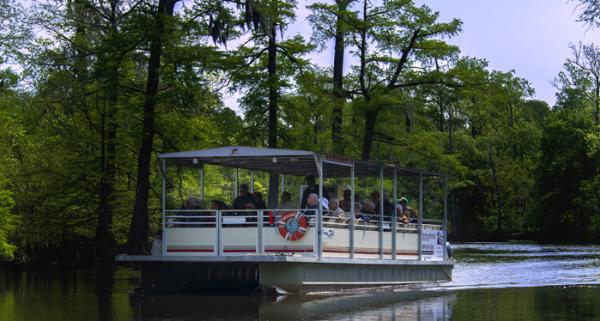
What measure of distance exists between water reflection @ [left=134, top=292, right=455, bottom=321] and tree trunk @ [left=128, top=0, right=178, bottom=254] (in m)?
6.84

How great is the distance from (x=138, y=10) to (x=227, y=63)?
529 centimetres

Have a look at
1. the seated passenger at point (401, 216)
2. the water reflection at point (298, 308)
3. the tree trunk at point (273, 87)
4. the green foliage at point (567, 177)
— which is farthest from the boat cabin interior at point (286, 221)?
the green foliage at point (567, 177)

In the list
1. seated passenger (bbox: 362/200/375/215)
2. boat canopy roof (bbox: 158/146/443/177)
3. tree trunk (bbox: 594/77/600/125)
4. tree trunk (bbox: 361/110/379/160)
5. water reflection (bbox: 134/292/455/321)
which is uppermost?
tree trunk (bbox: 594/77/600/125)

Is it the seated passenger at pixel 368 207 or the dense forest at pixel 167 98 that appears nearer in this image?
the seated passenger at pixel 368 207

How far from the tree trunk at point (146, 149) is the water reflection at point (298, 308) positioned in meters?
6.84

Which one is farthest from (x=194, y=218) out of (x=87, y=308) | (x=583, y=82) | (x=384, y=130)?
(x=583, y=82)

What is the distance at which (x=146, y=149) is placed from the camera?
31.0m

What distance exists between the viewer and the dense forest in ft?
104

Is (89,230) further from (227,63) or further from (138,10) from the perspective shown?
(138,10)

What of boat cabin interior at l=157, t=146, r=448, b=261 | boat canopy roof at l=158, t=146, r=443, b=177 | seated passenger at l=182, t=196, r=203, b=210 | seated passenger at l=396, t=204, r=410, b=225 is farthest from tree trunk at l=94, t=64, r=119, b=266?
seated passenger at l=182, t=196, r=203, b=210

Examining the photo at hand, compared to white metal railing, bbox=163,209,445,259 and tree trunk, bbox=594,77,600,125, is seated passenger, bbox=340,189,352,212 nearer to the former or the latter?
white metal railing, bbox=163,209,445,259

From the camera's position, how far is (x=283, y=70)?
37.0 metres

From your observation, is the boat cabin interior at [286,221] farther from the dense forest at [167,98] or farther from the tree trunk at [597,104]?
the tree trunk at [597,104]

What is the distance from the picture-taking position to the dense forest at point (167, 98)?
31703 millimetres
